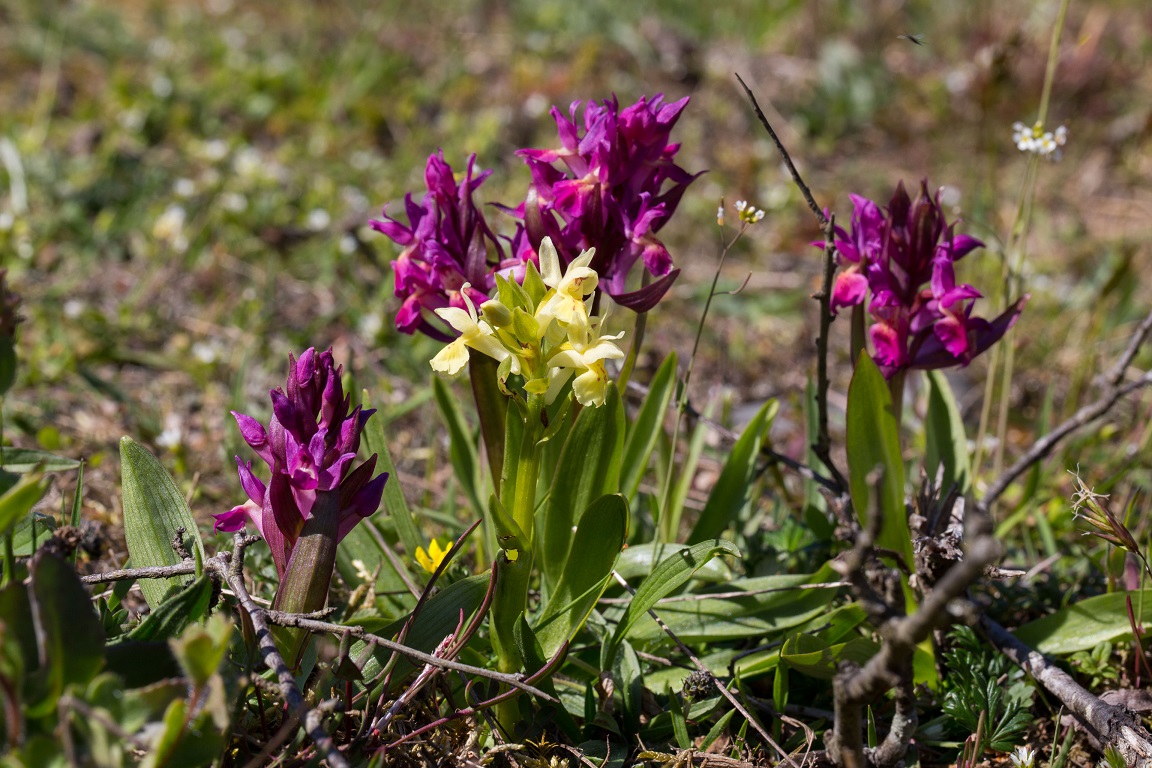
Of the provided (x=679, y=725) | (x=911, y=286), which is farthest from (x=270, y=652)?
(x=911, y=286)

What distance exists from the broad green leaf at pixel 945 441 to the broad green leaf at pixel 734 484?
41 cm

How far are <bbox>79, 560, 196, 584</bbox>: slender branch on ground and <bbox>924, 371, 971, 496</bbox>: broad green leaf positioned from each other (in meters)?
1.69

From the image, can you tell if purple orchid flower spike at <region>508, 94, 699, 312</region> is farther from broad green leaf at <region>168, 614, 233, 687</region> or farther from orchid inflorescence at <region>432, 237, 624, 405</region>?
broad green leaf at <region>168, 614, 233, 687</region>

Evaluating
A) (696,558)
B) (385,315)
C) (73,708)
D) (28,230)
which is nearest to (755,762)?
(696,558)

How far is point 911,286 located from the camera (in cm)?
202

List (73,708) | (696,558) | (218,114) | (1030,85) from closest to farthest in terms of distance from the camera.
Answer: (73,708) < (696,558) < (218,114) < (1030,85)

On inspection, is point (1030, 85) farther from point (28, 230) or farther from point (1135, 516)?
point (28, 230)

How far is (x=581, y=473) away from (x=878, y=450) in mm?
639

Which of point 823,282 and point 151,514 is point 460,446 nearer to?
point 151,514

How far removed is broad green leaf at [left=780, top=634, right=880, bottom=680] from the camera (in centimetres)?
184

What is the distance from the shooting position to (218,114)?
550 cm

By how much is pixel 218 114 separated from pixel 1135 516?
502cm

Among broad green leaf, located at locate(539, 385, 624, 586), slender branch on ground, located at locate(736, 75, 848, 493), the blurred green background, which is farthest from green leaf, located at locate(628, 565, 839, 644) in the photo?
the blurred green background

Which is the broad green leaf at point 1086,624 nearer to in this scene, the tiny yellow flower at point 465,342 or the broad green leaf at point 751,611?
the broad green leaf at point 751,611
